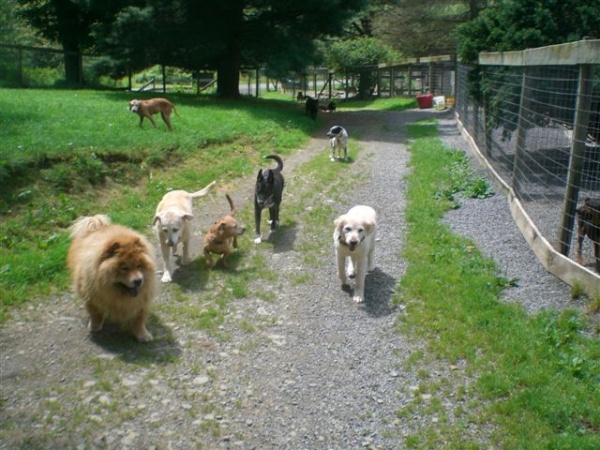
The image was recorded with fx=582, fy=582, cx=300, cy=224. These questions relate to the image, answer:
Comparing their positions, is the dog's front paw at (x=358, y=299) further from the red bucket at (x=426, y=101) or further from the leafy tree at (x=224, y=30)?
the red bucket at (x=426, y=101)

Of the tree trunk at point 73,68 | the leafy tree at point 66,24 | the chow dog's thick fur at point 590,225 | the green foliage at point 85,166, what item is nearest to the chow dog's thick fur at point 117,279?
the green foliage at point 85,166

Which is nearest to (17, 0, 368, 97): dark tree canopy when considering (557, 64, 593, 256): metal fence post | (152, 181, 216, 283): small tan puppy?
(152, 181, 216, 283): small tan puppy

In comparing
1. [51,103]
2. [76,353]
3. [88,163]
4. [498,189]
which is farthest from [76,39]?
[76,353]

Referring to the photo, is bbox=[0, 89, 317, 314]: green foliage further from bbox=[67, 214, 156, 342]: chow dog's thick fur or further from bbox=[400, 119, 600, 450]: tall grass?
bbox=[400, 119, 600, 450]: tall grass

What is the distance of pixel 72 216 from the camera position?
27.4 ft

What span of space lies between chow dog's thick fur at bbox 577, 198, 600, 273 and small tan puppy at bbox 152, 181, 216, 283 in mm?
4473

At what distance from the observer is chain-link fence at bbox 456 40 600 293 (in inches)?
252

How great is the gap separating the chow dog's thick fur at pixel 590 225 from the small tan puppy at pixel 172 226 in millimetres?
4473

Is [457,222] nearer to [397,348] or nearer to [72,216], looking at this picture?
[397,348]

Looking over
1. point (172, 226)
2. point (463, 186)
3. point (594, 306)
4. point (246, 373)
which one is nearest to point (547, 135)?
point (463, 186)

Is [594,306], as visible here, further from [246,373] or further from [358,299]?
[246,373]

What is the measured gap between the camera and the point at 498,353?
5008mm

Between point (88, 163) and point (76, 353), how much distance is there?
5.11 meters

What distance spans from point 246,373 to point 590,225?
13.1 feet
